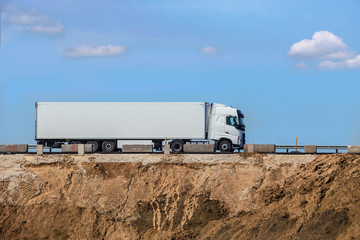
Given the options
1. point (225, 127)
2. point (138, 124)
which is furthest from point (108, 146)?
point (225, 127)

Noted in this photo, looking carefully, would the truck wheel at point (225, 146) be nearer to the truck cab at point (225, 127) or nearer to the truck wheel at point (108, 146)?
the truck cab at point (225, 127)

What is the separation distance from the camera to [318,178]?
37.0 metres

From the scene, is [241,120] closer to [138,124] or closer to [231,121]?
[231,121]

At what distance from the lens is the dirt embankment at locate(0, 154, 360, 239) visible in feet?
115

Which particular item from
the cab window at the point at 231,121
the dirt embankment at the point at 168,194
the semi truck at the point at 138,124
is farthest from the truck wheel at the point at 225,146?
the dirt embankment at the point at 168,194

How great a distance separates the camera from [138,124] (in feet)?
162

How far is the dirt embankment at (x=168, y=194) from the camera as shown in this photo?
115 feet

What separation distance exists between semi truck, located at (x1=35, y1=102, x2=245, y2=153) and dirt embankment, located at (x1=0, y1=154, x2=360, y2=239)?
23.7 ft

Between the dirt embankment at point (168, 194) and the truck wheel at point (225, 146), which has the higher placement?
the truck wheel at point (225, 146)

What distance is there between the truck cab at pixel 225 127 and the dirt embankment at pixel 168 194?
719 centimetres

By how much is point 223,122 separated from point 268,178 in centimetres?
1036

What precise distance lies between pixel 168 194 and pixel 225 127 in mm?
11485

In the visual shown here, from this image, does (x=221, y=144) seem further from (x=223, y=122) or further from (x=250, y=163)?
(x=250, y=163)

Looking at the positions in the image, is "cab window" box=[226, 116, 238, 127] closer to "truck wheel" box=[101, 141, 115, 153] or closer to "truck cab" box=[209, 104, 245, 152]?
"truck cab" box=[209, 104, 245, 152]
